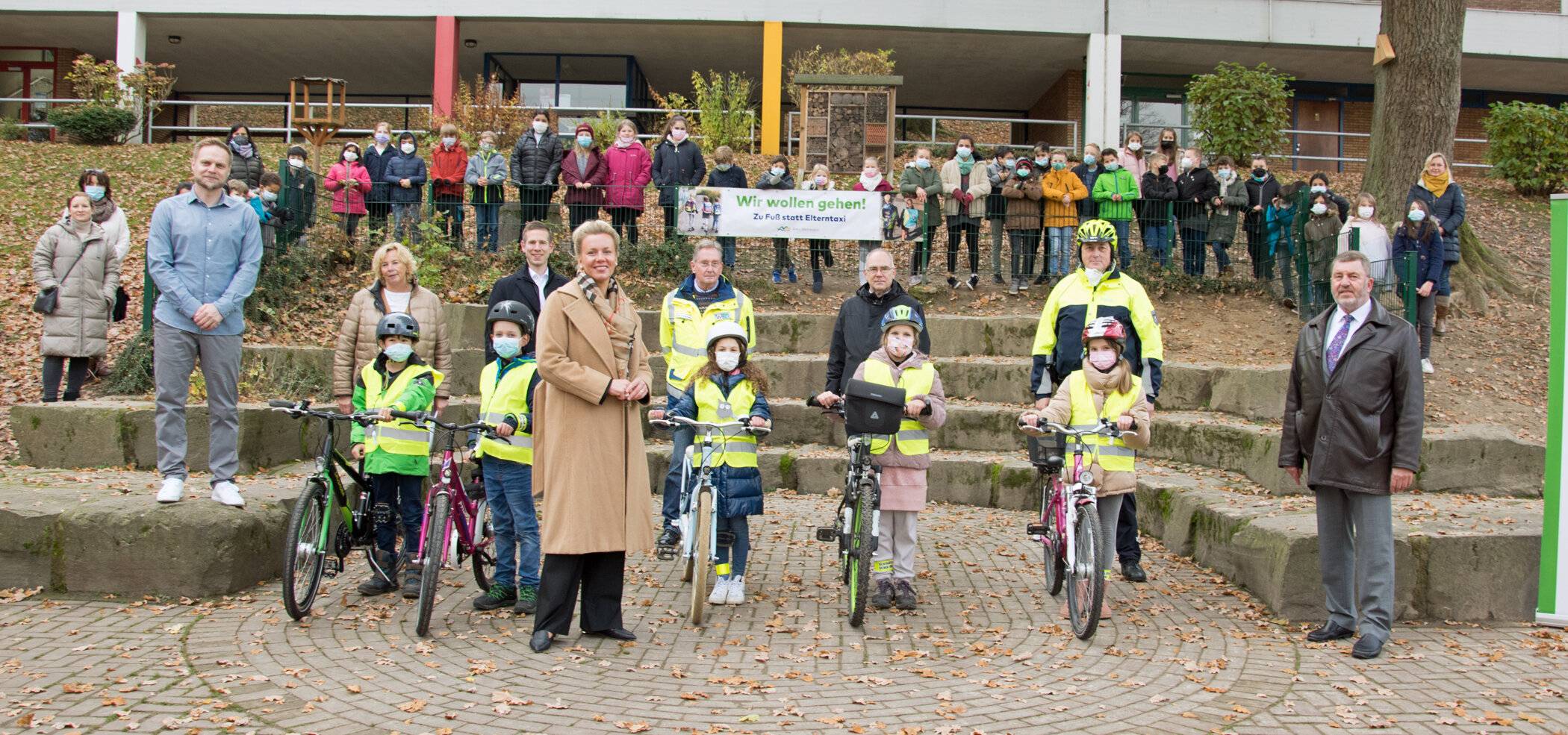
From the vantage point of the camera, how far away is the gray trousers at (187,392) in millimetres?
6820

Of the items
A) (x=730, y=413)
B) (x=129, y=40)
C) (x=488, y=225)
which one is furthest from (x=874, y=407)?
(x=129, y=40)

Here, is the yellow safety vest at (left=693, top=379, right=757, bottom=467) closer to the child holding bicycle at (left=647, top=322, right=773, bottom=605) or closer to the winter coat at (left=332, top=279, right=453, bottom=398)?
the child holding bicycle at (left=647, top=322, right=773, bottom=605)

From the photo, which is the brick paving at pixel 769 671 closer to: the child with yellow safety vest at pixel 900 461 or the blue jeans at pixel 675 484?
the child with yellow safety vest at pixel 900 461

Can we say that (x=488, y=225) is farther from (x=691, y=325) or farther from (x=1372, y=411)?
(x=1372, y=411)

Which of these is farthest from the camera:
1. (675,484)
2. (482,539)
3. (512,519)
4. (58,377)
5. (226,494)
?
(58,377)

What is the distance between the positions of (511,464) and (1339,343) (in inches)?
171

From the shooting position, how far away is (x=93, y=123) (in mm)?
23516

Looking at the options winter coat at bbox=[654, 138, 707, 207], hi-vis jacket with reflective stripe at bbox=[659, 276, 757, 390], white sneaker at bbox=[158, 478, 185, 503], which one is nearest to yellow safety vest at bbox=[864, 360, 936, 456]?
hi-vis jacket with reflective stripe at bbox=[659, 276, 757, 390]

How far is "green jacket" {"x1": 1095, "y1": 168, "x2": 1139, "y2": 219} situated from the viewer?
14086 mm

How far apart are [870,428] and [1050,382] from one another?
190cm

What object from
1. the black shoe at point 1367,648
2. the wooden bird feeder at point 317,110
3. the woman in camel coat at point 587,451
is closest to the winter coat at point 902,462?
the woman in camel coat at point 587,451

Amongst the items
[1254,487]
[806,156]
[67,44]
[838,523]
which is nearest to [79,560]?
[838,523]

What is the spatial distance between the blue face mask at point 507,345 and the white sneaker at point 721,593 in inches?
67.0

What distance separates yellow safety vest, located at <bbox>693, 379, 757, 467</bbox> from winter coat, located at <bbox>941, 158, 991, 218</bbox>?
7.63m
